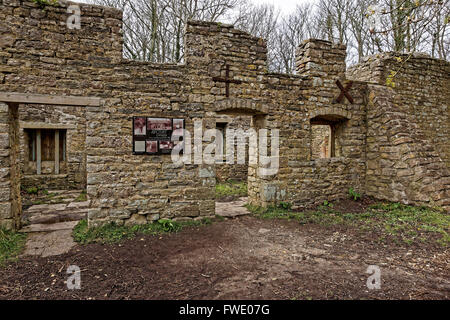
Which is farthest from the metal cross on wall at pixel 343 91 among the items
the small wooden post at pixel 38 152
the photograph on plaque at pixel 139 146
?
the small wooden post at pixel 38 152

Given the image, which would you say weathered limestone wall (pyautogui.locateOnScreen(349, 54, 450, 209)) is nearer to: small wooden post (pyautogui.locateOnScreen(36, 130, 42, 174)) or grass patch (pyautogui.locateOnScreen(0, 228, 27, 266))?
grass patch (pyautogui.locateOnScreen(0, 228, 27, 266))

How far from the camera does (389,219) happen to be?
5.04 m

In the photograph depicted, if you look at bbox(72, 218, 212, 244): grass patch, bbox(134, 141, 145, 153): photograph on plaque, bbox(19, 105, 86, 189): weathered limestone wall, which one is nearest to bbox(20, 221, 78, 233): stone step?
bbox(72, 218, 212, 244): grass patch

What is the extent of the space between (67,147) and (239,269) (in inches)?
329

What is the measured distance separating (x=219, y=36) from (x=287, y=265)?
4423 mm

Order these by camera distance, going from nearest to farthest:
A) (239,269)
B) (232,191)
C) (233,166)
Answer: (239,269) → (232,191) → (233,166)

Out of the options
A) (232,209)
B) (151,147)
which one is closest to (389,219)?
(232,209)

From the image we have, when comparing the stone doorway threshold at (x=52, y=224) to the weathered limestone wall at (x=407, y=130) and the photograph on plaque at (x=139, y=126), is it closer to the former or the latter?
the photograph on plaque at (x=139, y=126)

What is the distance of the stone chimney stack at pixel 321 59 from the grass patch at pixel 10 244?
6410mm

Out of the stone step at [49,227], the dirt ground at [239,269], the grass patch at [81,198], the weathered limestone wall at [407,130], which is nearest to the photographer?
the dirt ground at [239,269]

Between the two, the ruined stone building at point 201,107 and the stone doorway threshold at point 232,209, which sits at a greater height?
the ruined stone building at point 201,107

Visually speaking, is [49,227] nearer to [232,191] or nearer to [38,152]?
[232,191]

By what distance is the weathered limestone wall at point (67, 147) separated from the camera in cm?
858
